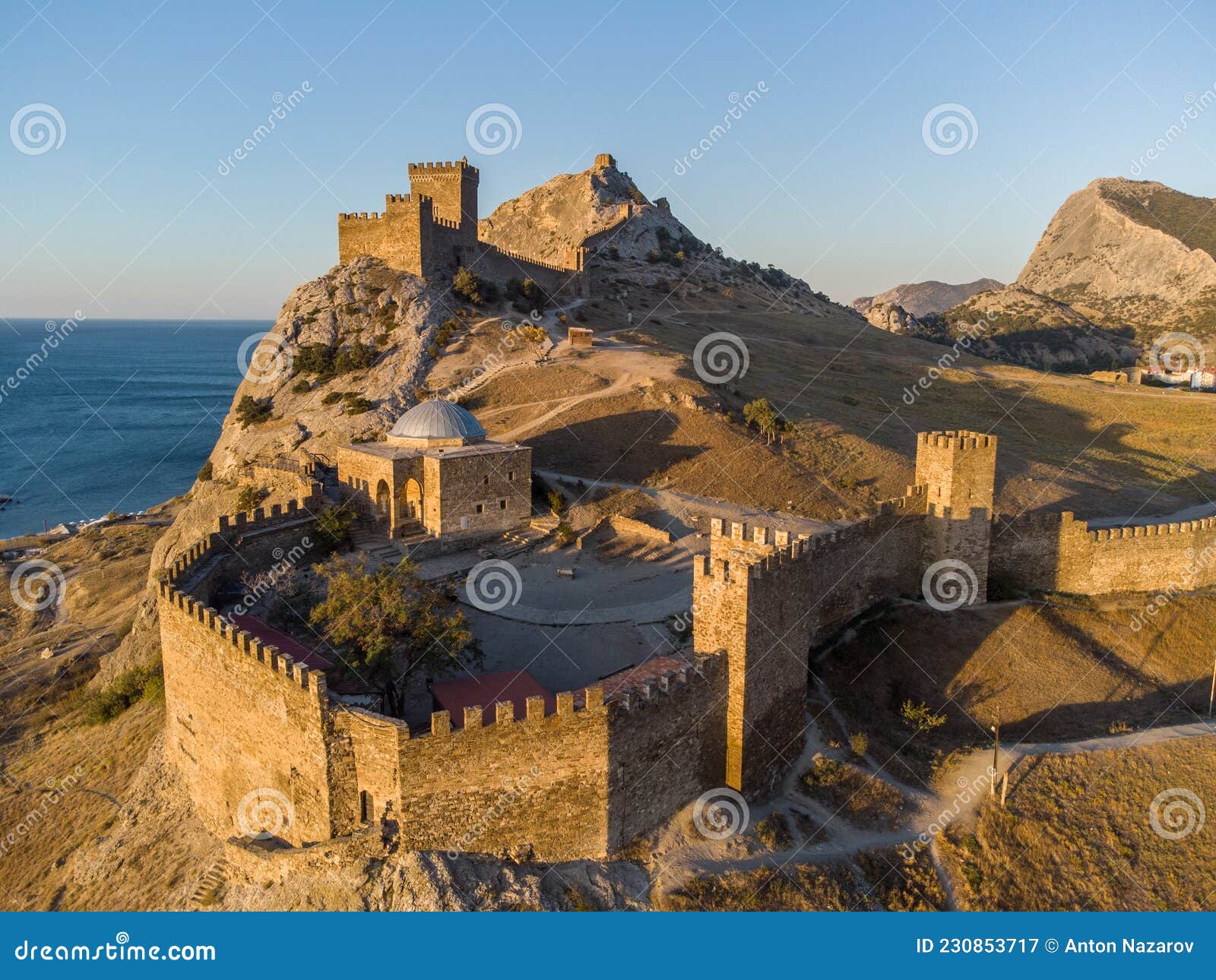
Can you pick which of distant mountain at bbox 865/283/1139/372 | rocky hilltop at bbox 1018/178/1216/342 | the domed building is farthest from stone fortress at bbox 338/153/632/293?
rocky hilltop at bbox 1018/178/1216/342

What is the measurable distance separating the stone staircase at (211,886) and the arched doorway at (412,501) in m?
14.8

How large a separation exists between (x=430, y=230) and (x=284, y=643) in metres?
37.4

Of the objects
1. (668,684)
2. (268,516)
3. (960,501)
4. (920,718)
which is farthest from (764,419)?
(668,684)

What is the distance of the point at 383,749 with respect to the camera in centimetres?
1412

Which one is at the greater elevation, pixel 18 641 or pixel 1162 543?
pixel 1162 543

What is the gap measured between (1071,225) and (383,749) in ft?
467

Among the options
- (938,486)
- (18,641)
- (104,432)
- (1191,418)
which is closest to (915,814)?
(938,486)

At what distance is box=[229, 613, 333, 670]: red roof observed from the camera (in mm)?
16656

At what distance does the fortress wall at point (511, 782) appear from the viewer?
14.0 meters

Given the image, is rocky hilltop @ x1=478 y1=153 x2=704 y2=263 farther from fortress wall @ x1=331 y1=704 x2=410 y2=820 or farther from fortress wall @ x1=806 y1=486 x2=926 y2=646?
fortress wall @ x1=331 y1=704 x2=410 y2=820

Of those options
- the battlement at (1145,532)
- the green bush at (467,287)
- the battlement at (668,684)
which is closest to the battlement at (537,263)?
the green bush at (467,287)

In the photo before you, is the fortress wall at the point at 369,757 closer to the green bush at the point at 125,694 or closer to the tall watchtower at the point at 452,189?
the green bush at the point at 125,694

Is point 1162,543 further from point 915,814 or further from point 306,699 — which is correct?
point 306,699

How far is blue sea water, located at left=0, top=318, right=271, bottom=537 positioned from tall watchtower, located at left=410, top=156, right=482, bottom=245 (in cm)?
2188
